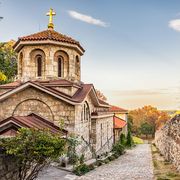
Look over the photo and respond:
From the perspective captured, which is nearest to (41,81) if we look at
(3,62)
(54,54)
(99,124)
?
(54,54)

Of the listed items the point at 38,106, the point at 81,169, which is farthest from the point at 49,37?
the point at 81,169

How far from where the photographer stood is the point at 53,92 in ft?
62.6

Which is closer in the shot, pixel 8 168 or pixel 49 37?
pixel 8 168

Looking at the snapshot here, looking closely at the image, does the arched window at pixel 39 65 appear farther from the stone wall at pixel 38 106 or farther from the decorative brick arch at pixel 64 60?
the stone wall at pixel 38 106

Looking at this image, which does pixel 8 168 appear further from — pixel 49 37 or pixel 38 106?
pixel 49 37

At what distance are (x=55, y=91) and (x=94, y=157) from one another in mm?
6872

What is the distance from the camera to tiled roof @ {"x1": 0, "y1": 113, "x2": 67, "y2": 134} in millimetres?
15645

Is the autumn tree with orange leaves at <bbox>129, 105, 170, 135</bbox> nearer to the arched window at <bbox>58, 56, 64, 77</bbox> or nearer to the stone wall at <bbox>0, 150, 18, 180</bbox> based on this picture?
the arched window at <bbox>58, 56, 64, 77</bbox>

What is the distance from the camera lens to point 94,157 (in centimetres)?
2347

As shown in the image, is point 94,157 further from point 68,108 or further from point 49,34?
point 49,34

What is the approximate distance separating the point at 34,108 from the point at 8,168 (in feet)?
28.5

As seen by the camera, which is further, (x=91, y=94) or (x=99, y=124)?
(x=99, y=124)

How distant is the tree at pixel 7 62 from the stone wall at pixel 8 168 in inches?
1231

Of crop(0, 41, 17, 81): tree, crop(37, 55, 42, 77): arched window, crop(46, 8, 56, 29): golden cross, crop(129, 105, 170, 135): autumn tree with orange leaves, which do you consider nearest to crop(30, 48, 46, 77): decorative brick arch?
crop(37, 55, 42, 77): arched window
